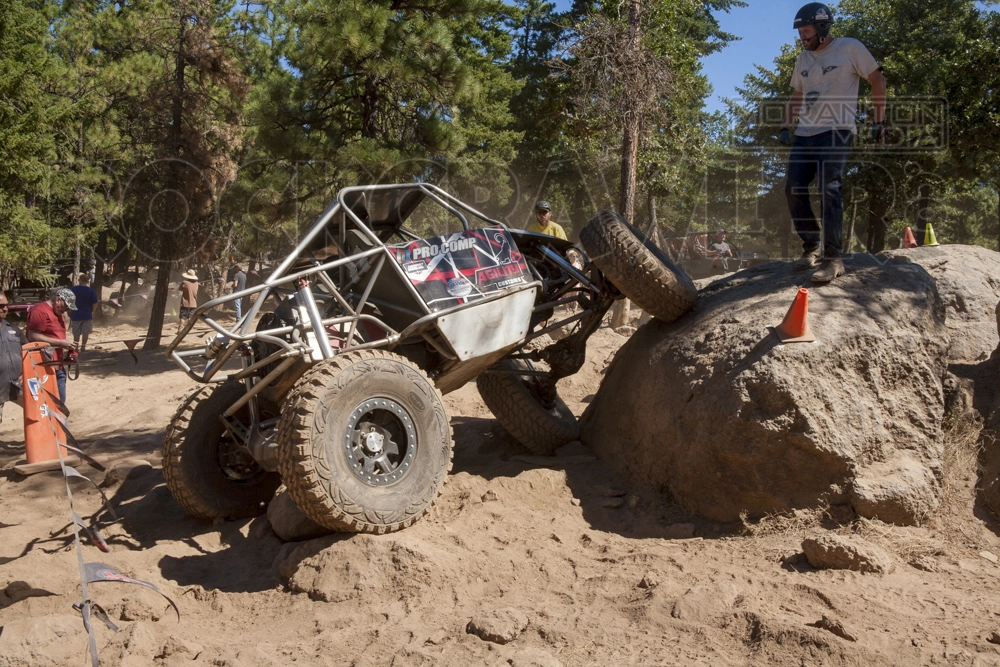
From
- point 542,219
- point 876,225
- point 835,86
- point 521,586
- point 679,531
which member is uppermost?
point 876,225

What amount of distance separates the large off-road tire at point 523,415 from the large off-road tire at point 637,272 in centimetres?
126

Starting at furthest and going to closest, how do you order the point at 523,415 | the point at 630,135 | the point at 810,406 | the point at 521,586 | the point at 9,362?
the point at 630,135, the point at 9,362, the point at 523,415, the point at 810,406, the point at 521,586

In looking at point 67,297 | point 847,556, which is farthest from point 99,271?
point 847,556

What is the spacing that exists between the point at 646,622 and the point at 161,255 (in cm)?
1530

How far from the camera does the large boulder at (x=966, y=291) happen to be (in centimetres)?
594

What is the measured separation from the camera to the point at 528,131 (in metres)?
28.5

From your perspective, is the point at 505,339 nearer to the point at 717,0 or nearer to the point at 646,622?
the point at 646,622

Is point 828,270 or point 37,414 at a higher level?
point 828,270

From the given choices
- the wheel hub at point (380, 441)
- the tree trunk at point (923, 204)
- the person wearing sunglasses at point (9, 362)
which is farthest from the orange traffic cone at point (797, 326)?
the tree trunk at point (923, 204)

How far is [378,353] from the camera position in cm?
525

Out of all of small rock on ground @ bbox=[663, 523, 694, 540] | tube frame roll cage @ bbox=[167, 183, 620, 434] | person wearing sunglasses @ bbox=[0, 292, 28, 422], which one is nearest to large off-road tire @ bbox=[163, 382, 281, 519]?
tube frame roll cage @ bbox=[167, 183, 620, 434]

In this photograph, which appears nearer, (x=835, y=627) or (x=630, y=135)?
(x=835, y=627)

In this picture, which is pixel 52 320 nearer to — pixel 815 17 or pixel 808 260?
pixel 808 260

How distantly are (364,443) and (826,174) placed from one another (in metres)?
3.74
